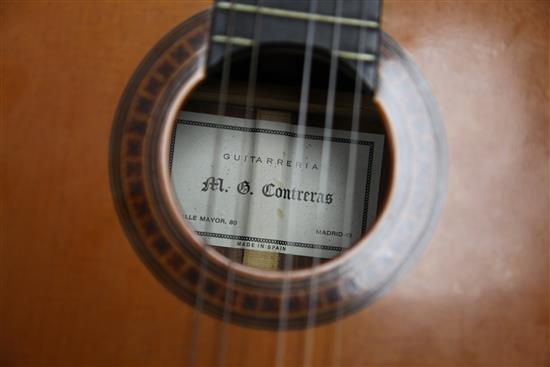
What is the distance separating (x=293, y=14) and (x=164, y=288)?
0.38 m

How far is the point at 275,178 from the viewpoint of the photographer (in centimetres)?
101

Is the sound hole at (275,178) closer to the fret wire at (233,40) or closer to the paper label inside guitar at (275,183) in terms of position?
the paper label inside guitar at (275,183)

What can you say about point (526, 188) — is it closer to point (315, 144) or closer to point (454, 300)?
point (454, 300)

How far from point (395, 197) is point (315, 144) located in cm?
29

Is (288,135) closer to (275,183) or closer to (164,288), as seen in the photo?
(275,183)

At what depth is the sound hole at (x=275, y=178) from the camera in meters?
1.01

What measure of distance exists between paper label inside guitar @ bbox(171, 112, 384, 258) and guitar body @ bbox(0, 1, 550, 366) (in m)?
0.26

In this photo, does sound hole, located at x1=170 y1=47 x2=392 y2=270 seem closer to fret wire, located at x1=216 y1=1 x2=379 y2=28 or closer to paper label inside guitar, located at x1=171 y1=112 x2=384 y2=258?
paper label inside guitar, located at x1=171 y1=112 x2=384 y2=258

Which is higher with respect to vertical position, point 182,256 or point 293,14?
point 293,14

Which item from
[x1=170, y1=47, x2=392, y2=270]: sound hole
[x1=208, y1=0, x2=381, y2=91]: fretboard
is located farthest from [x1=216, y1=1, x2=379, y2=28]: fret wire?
[x1=170, y1=47, x2=392, y2=270]: sound hole

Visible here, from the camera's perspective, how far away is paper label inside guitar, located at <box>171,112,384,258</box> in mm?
1010

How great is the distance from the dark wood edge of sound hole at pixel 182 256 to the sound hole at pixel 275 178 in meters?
0.25

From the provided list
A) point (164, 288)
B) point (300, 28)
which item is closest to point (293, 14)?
point (300, 28)

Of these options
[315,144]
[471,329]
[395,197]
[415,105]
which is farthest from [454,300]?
[315,144]
